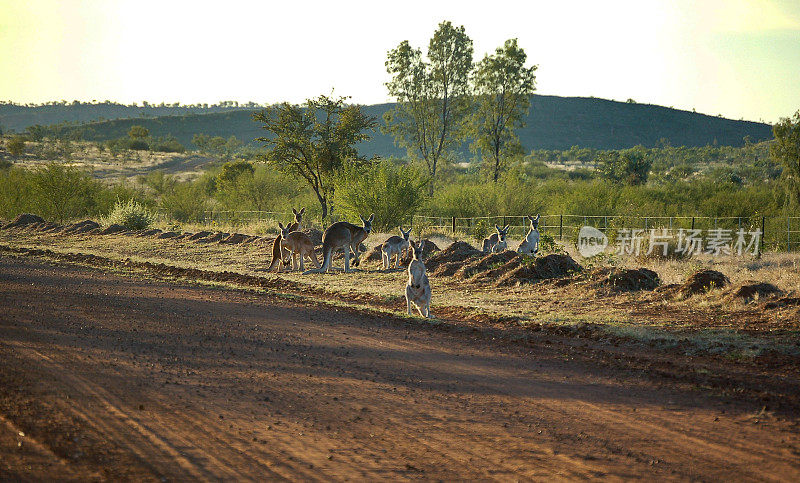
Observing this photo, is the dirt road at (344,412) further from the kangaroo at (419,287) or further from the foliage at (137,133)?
the foliage at (137,133)

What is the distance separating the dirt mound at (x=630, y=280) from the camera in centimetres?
1721

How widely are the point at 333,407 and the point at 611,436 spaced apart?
9.64ft

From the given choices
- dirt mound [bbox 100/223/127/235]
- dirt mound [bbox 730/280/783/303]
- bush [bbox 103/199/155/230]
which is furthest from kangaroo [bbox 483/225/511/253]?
bush [bbox 103/199/155/230]

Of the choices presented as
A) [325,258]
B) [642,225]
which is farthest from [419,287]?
[642,225]

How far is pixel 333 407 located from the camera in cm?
761

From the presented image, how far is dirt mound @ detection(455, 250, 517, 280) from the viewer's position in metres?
21.3

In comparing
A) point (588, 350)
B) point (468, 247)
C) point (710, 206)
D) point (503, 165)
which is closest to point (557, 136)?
point (503, 165)

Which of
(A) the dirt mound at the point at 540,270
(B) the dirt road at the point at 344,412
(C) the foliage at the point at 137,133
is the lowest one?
(B) the dirt road at the point at 344,412

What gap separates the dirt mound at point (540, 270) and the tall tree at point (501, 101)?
3838 centimetres

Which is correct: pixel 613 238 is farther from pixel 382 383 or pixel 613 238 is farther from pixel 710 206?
pixel 382 383

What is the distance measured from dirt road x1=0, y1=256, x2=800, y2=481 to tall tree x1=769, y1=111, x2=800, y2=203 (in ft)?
152

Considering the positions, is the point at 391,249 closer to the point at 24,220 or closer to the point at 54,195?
the point at 24,220

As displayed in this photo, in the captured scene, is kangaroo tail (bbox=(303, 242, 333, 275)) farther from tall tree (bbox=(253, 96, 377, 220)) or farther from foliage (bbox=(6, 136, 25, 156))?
foliage (bbox=(6, 136, 25, 156))

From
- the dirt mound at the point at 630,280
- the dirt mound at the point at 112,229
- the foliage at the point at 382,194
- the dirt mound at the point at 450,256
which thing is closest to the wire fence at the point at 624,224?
the foliage at the point at 382,194
